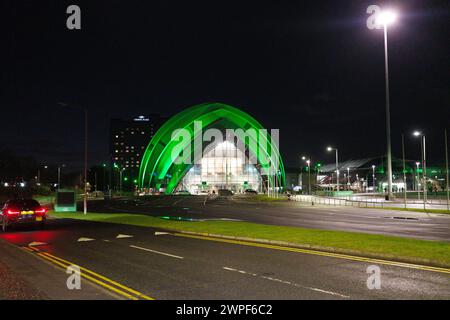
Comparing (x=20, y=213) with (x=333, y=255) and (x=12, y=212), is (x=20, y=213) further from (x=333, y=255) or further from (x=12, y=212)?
(x=333, y=255)

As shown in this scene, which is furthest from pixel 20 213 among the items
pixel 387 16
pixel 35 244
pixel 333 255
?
pixel 387 16

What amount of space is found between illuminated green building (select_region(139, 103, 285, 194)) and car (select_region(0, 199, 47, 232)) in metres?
87.2

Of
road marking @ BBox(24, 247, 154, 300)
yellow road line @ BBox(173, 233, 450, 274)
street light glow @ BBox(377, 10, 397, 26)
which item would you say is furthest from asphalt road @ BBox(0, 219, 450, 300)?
street light glow @ BBox(377, 10, 397, 26)

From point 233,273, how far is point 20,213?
58.9 feet

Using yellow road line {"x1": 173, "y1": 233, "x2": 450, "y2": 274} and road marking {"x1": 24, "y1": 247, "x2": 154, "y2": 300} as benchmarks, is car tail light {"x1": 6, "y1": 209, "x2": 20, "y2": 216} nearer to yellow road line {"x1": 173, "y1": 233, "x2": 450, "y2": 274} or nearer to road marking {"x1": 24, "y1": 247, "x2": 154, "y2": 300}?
yellow road line {"x1": 173, "y1": 233, "x2": 450, "y2": 274}

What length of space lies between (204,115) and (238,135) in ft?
45.6

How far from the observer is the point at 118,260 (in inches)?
491

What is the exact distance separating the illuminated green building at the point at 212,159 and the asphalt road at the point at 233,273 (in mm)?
97694

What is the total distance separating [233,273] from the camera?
406 inches

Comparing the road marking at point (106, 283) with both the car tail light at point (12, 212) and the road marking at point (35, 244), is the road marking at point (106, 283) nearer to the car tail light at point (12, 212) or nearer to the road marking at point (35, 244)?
the road marking at point (35, 244)

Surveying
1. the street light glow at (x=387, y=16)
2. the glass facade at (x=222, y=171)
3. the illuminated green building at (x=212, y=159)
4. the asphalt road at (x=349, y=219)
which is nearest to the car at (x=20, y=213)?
the asphalt road at (x=349, y=219)
